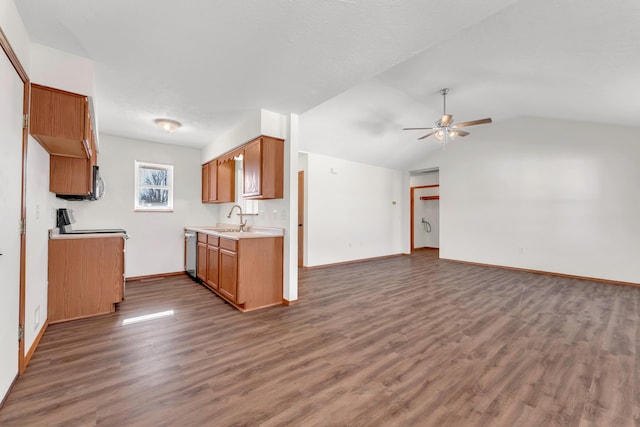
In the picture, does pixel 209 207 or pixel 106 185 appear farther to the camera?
pixel 209 207

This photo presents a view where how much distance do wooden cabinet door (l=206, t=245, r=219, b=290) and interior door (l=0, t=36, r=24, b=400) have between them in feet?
6.55

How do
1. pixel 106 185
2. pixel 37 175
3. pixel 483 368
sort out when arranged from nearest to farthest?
pixel 483 368
pixel 37 175
pixel 106 185

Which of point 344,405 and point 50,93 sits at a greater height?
point 50,93

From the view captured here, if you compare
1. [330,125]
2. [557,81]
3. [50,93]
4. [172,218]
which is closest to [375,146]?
[330,125]

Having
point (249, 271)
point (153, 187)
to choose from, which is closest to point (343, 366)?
point (249, 271)

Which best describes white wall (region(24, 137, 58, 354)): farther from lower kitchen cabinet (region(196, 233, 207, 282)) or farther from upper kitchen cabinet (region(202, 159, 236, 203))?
upper kitchen cabinet (region(202, 159, 236, 203))

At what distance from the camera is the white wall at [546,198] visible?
4656 mm

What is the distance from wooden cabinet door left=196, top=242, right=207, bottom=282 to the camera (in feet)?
13.7

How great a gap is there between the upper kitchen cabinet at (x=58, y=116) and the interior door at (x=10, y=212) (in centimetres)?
21

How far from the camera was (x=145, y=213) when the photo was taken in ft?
15.5

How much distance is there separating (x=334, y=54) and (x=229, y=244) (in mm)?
2419

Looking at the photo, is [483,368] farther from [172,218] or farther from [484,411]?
[172,218]

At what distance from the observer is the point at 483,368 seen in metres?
2.01

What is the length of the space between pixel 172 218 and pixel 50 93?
3.14 m
